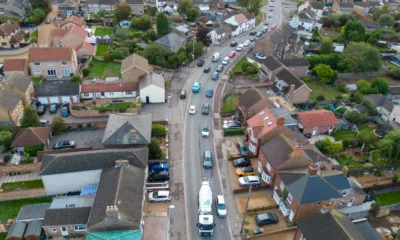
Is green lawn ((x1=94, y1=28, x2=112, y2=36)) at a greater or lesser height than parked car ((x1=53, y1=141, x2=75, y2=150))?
greater

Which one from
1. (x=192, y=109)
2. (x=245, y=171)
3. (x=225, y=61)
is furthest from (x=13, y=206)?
(x=225, y=61)

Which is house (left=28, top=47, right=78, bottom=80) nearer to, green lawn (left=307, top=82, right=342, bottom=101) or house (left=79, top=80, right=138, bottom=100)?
house (left=79, top=80, right=138, bottom=100)

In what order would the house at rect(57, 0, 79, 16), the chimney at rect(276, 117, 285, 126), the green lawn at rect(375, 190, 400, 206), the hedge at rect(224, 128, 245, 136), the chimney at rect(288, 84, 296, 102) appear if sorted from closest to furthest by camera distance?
1. the green lawn at rect(375, 190, 400, 206)
2. the chimney at rect(276, 117, 285, 126)
3. the hedge at rect(224, 128, 245, 136)
4. the chimney at rect(288, 84, 296, 102)
5. the house at rect(57, 0, 79, 16)

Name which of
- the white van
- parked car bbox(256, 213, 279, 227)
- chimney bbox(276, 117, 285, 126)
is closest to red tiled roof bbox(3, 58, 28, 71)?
the white van

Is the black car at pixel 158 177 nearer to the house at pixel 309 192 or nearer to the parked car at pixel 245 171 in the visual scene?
the parked car at pixel 245 171

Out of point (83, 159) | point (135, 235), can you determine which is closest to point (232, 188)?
point (135, 235)

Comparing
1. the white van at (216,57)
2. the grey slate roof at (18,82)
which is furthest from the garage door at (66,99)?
the white van at (216,57)

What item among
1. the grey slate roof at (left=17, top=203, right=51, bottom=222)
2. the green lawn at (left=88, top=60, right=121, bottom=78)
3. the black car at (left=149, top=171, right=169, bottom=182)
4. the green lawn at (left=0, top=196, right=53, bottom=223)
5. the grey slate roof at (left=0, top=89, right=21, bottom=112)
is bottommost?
the green lawn at (left=0, top=196, right=53, bottom=223)

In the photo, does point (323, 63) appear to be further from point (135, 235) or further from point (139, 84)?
point (135, 235)
